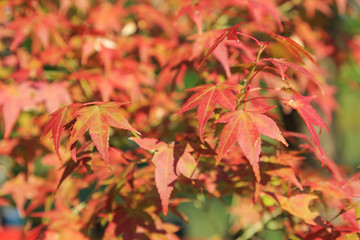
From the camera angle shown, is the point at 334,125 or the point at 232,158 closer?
the point at 232,158

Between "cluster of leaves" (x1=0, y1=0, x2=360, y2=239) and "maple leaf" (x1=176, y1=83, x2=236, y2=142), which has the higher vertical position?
"maple leaf" (x1=176, y1=83, x2=236, y2=142)

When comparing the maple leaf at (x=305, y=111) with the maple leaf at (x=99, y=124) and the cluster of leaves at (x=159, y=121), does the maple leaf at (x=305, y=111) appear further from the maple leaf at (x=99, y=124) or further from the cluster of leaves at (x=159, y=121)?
the maple leaf at (x=99, y=124)

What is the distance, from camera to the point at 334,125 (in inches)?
102

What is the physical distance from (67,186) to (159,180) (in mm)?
700

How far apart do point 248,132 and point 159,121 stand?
754 millimetres

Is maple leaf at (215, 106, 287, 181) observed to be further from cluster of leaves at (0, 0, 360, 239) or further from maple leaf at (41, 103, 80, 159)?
maple leaf at (41, 103, 80, 159)

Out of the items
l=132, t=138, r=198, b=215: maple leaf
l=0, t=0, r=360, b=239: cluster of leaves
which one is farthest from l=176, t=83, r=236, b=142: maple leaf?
l=132, t=138, r=198, b=215: maple leaf

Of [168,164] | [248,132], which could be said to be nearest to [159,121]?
[168,164]

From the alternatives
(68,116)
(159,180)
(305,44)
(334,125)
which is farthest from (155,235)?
(334,125)

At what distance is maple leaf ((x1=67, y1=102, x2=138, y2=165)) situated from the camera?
2.13 feet

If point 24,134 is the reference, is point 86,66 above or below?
above

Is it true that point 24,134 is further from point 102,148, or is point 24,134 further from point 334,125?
point 334,125

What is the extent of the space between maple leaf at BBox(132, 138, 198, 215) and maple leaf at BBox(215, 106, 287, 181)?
0.12 m

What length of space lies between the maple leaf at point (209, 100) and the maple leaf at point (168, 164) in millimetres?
112
